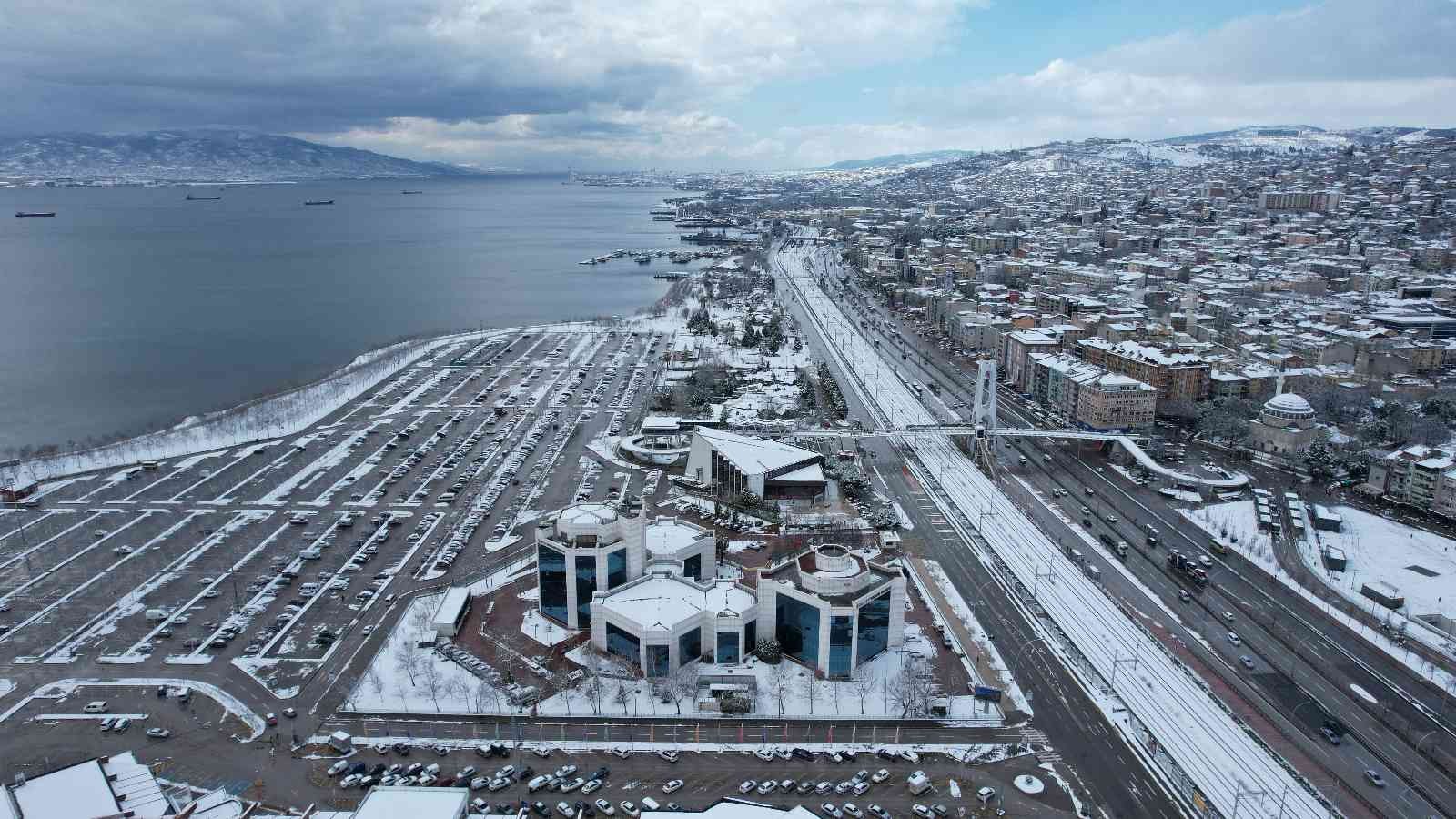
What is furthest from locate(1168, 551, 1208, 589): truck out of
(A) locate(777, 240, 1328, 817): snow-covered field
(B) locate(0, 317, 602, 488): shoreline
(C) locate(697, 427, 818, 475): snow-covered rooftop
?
(B) locate(0, 317, 602, 488): shoreline

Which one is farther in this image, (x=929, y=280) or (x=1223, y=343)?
(x=929, y=280)

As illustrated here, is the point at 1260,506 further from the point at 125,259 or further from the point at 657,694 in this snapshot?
the point at 125,259

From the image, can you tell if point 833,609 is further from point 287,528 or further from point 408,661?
point 287,528

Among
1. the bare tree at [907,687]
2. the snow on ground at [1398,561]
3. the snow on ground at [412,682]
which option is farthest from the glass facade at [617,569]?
the snow on ground at [1398,561]

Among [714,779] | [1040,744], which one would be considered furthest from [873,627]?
[714,779]

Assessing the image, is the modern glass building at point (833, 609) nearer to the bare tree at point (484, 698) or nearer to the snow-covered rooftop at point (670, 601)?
the snow-covered rooftop at point (670, 601)

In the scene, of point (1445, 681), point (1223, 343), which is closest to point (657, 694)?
point (1445, 681)
